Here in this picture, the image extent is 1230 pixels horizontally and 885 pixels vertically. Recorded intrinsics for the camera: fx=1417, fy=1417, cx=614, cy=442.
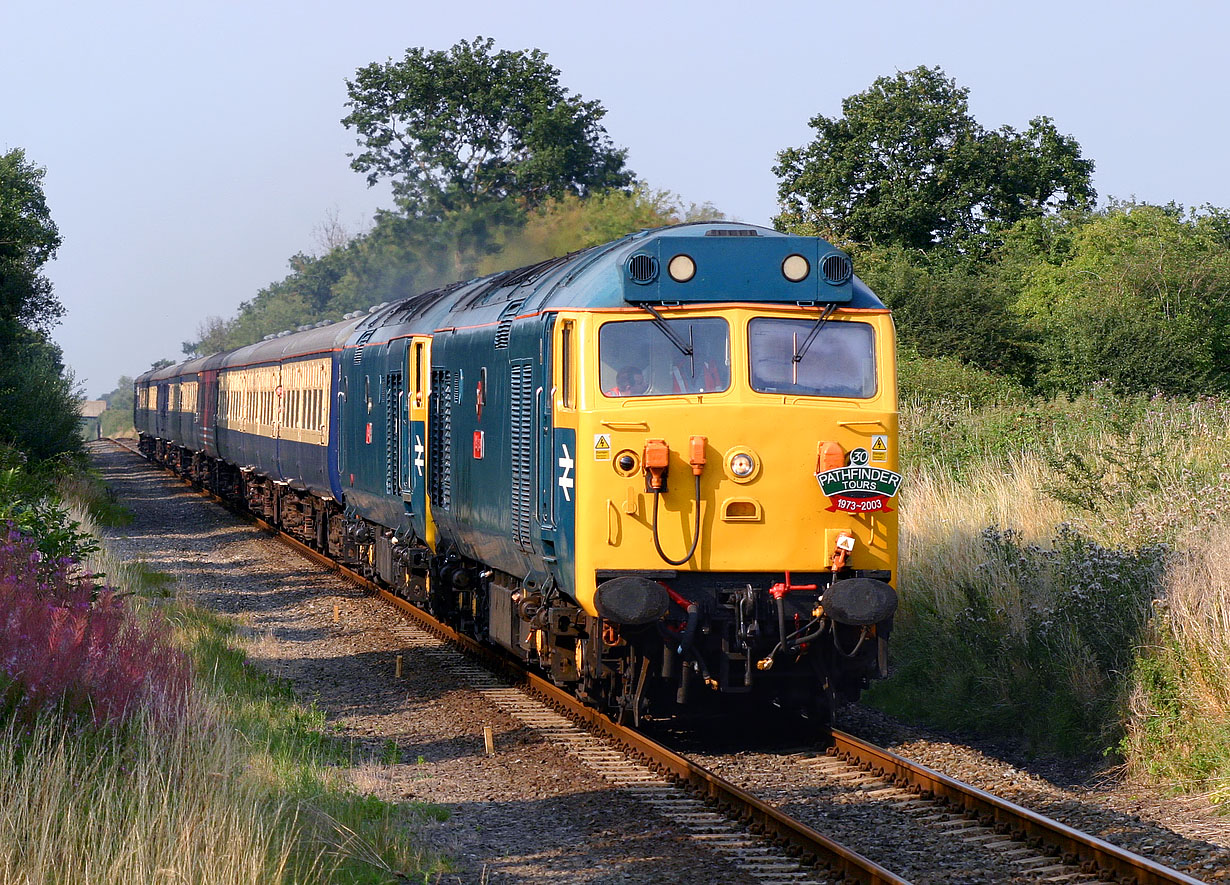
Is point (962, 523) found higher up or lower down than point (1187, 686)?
higher up

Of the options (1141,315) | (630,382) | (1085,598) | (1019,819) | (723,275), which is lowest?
(1019,819)

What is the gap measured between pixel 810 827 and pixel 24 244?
2817 centimetres

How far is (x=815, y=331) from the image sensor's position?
9.34 meters

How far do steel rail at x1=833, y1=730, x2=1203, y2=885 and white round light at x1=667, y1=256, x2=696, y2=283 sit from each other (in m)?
3.24

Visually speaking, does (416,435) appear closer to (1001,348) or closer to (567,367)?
(567,367)

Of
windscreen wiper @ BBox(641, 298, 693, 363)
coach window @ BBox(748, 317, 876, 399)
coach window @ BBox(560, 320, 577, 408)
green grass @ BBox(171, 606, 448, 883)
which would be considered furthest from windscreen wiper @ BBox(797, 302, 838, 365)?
green grass @ BBox(171, 606, 448, 883)

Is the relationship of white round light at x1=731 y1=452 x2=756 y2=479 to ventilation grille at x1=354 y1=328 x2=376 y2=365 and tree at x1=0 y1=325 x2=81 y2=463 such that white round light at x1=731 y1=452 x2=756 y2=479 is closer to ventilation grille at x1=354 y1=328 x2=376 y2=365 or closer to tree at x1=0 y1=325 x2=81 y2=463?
ventilation grille at x1=354 y1=328 x2=376 y2=365

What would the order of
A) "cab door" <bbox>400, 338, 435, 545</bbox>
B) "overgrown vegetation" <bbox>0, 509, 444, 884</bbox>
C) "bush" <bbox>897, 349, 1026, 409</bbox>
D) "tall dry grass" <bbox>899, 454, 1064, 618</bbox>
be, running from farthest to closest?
"bush" <bbox>897, 349, 1026, 409</bbox>, "cab door" <bbox>400, 338, 435, 545</bbox>, "tall dry grass" <bbox>899, 454, 1064, 618</bbox>, "overgrown vegetation" <bbox>0, 509, 444, 884</bbox>

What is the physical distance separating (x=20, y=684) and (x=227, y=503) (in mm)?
26877

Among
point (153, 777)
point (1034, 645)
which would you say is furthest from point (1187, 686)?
point (153, 777)

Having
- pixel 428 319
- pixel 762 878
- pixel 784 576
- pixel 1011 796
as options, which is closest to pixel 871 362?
pixel 784 576

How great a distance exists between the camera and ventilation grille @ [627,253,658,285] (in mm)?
9195

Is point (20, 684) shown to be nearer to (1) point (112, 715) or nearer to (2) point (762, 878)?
(1) point (112, 715)

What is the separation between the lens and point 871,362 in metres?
9.39
